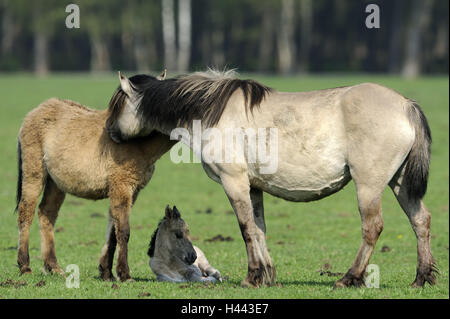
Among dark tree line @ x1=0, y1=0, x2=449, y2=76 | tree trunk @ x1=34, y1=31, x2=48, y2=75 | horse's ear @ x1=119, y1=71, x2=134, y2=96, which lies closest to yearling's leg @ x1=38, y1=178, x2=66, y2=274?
horse's ear @ x1=119, y1=71, x2=134, y2=96

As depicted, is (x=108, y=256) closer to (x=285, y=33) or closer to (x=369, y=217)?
(x=369, y=217)

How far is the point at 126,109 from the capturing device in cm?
993

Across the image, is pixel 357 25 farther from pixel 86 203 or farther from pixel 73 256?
pixel 73 256

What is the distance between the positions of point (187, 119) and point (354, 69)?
2798 inches

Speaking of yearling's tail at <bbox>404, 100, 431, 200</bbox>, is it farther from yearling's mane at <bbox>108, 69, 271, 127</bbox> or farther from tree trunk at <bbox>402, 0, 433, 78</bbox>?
tree trunk at <bbox>402, 0, 433, 78</bbox>

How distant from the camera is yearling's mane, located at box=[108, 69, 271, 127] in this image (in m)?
9.38

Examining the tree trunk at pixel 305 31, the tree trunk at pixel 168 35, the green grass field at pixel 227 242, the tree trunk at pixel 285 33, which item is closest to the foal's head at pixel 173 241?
the green grass field at pixel 227 242

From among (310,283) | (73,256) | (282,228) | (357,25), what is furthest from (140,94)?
(357,25)

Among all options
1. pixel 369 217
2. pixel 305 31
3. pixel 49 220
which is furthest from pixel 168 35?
pixel 369 217

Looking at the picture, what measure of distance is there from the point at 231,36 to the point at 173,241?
263ft

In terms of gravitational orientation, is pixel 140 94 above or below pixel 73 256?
above

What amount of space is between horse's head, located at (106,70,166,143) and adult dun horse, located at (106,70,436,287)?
20cm

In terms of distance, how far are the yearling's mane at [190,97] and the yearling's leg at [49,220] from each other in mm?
1758

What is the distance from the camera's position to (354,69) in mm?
78875
